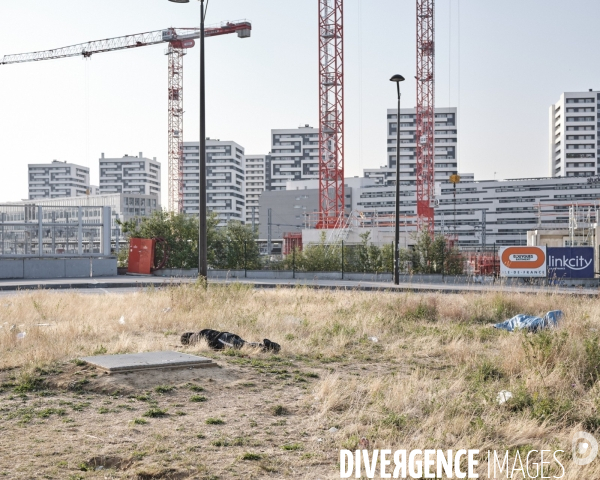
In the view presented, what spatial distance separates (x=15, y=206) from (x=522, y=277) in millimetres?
24101

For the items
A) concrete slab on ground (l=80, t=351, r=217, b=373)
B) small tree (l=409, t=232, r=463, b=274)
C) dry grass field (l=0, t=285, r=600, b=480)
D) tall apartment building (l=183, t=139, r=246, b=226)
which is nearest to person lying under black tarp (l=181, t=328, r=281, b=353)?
dry grass field (l=0, t=285, r=600, b=480)

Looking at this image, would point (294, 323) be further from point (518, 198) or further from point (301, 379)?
point (518, 198)

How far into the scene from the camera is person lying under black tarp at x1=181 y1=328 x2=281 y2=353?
980cm

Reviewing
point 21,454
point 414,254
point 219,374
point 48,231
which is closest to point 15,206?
point 48,231

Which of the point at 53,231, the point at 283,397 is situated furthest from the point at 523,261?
the point at 283,397

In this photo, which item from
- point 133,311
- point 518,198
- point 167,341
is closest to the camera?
point 167,341

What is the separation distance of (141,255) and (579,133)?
14384 centimetres

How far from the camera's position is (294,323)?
1252 cm

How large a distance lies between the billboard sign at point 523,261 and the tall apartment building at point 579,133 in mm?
139124

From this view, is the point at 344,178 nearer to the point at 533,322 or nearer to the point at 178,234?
the point at 178,234

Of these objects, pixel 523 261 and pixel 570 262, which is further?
pixel 523 261

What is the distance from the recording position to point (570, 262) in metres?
29.4

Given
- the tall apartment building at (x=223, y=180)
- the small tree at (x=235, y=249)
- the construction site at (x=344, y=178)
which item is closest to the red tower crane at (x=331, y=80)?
the construction site at (x=344, y=178)

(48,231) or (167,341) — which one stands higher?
(48,231)
